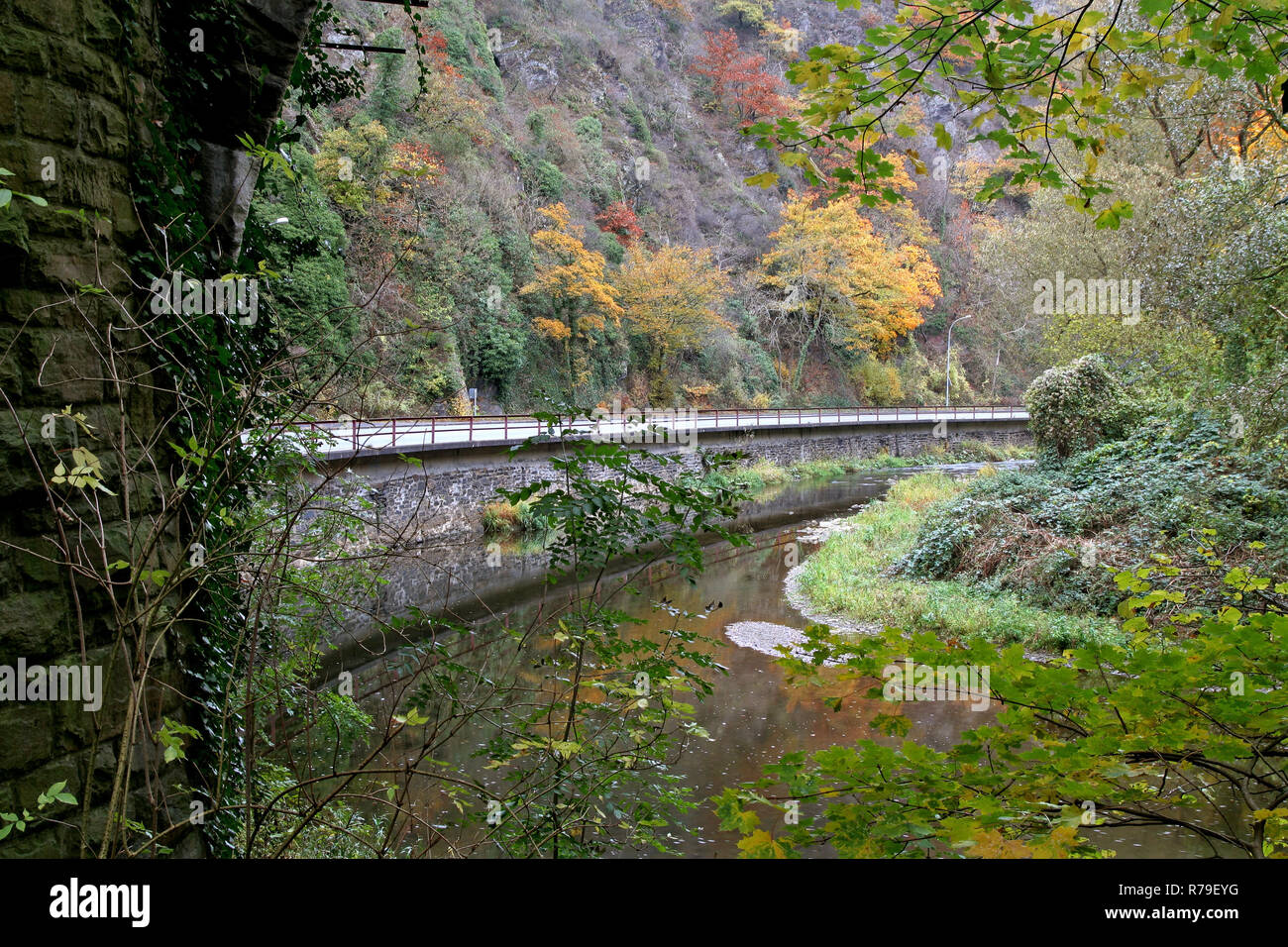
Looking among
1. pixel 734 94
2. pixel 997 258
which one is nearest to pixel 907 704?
pixel 997 258

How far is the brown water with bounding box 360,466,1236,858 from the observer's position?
6.73 meters

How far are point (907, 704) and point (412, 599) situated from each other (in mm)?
8359

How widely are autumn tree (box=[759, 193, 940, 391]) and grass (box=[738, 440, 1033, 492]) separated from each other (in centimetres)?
722

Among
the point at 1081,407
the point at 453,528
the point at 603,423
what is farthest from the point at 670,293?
the point at 1081,407

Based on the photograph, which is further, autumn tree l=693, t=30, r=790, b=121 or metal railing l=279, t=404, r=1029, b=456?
autumn tree l=693, t=30, r=790, b=121

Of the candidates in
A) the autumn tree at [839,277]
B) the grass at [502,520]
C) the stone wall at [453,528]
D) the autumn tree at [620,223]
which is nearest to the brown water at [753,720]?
the stone wall at [453,528]

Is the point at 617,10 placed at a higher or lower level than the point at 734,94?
higher

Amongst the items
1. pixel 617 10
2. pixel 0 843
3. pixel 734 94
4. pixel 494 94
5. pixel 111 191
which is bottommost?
pixel 0 843

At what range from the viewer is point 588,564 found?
3385 millimetres

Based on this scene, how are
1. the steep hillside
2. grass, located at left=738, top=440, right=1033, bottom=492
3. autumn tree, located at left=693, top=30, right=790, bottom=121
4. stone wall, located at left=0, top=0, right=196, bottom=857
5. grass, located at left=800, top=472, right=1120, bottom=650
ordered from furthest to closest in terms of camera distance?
autumn tree, located at left=693, top=30, right=790, bottom=121 → grass, located at left=738, top=440, right=1033, bottom=492 → the steep hillside → grass, located at left=800, top=472, right=1120, bottom=650 → stone wall, located at left=0, top=0, right=196, bottom=857

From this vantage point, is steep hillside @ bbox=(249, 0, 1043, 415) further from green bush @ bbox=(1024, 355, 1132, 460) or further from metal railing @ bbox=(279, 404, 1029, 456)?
green bush @ bbox=(1024, 355, 1132, 460)

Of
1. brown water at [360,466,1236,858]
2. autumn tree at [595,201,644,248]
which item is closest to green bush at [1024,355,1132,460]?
brown water at [360,466,1236,858]
